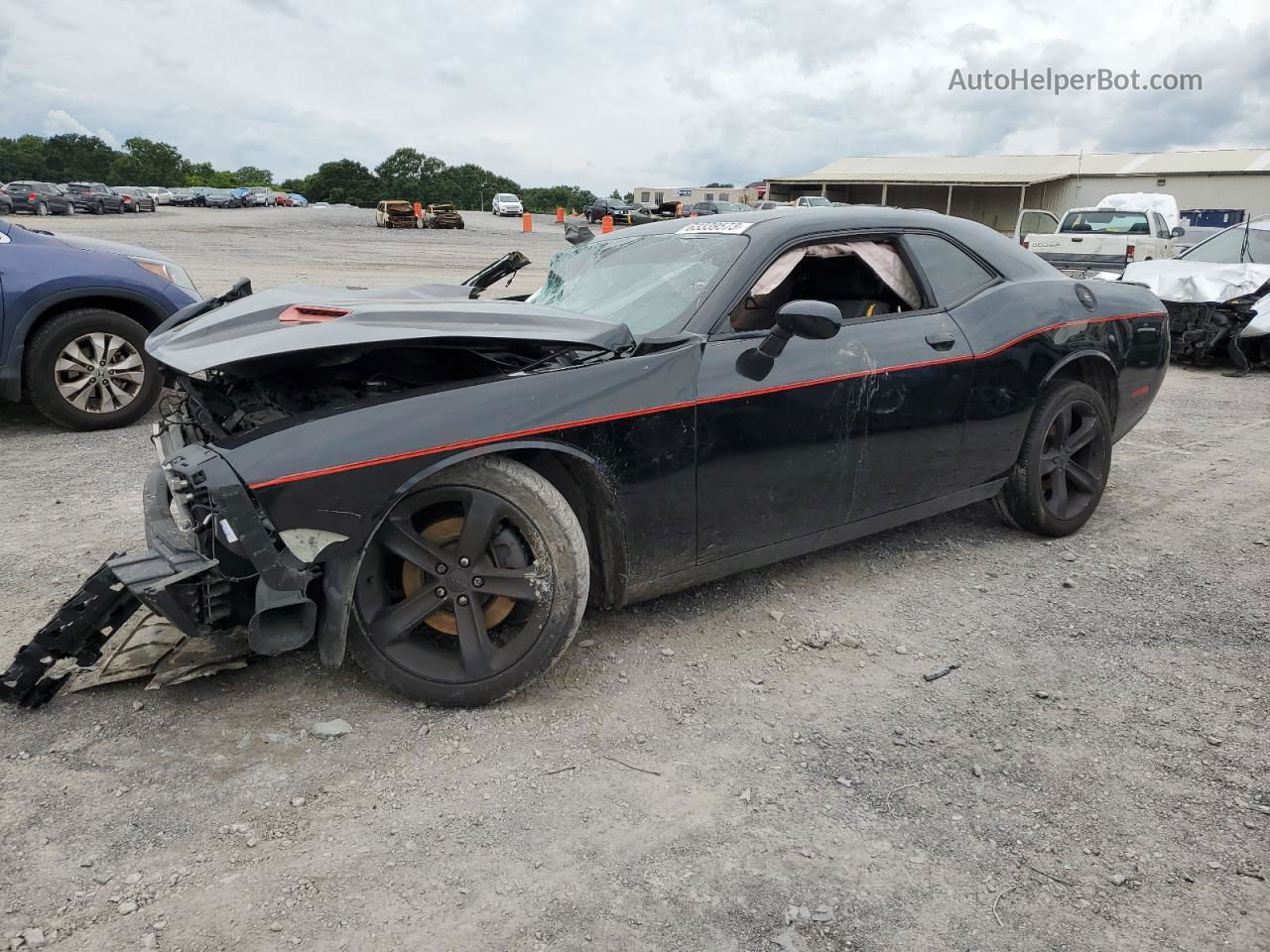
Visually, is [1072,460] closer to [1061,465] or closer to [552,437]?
[1061,465]

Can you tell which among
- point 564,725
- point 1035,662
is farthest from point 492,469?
point 1035,662

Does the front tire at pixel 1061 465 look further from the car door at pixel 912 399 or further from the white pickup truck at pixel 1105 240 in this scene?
the white pickup truck at pixel 1105 240

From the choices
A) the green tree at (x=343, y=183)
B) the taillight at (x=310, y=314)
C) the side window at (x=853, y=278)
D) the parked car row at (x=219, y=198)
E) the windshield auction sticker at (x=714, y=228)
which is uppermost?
the green tree at (x=343, y=183)

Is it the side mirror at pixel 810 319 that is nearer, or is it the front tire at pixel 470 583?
the front tire at pixel 470 583

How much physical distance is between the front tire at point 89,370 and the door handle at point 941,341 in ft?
→ 16.0

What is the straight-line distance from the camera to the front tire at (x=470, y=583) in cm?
279

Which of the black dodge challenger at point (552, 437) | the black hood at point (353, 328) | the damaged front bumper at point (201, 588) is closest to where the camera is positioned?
the damaged front bumper at point (201, 588)

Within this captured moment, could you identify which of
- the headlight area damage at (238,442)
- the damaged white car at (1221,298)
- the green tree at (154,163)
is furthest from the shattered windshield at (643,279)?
the green tree at (154,163)

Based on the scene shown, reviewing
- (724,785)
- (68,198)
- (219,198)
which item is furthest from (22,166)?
(724,785)

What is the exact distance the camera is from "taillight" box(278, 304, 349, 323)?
9.87 feet

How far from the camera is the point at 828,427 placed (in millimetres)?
3443

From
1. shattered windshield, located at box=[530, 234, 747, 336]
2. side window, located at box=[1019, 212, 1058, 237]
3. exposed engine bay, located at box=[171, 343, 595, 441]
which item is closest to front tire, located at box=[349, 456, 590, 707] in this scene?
exposed engine bay, located at box=[171, 343, 595, 441]

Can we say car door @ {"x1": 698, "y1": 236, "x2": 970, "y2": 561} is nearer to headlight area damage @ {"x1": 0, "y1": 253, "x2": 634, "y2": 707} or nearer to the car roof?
the car roof

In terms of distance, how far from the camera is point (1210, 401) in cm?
795
